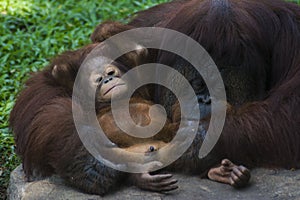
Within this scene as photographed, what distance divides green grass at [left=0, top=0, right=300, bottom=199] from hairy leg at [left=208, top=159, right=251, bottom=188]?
7.00 ft

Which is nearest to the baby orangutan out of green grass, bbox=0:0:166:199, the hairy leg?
the hairy leg

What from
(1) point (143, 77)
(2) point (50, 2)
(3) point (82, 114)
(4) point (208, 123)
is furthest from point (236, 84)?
(2) point (50, 2)

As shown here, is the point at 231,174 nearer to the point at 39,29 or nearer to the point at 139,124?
the point at 139,124

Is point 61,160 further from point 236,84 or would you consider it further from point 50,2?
point 50,2

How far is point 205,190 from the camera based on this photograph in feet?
11.6

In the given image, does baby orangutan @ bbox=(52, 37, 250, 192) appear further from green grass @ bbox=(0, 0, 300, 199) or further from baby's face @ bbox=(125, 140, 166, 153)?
green grass @ bbox=(0, 0, 300, 199)

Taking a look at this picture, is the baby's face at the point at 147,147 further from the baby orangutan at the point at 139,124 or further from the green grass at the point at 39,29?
the green grass at the point at 39,29

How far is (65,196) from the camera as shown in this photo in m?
3.65

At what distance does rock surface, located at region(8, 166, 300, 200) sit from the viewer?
348 cm

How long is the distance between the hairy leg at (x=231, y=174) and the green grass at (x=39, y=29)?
2132mm

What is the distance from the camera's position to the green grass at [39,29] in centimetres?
575

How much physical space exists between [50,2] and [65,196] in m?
3.53

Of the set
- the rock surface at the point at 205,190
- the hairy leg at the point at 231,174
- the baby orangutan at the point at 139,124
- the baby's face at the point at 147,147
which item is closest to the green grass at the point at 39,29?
the baby orangutan at the point at 139,124

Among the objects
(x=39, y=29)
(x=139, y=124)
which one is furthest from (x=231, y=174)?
(x=39, y=29)
